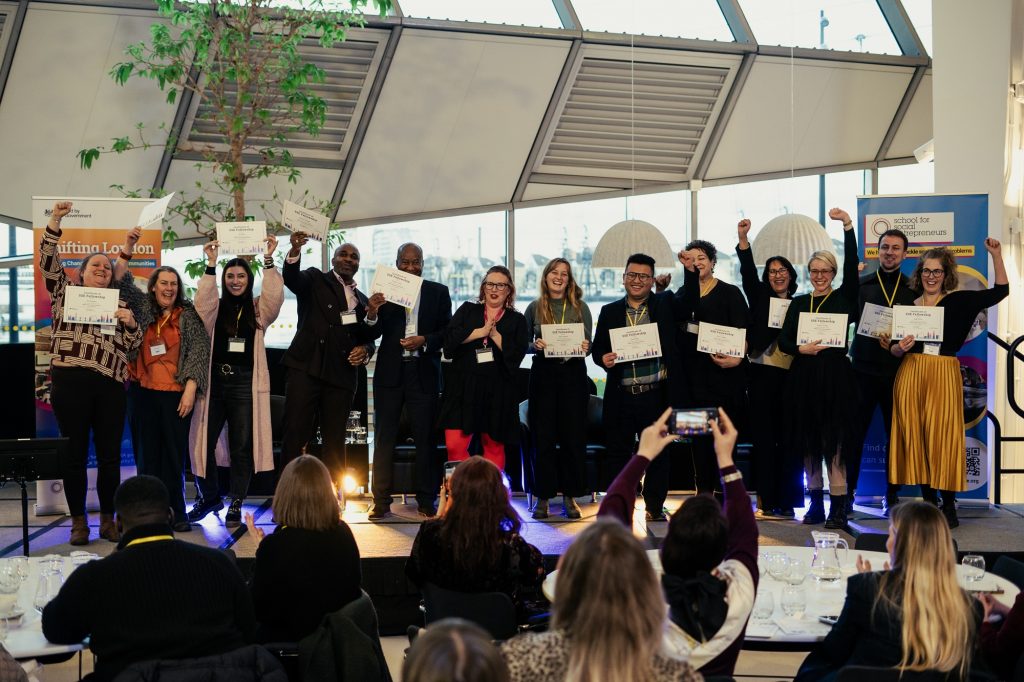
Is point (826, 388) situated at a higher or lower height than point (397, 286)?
lower

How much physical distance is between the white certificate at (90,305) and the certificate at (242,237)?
0.63 m

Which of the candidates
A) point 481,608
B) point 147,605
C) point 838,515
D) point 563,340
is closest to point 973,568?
point 481,608

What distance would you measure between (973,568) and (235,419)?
160 inches

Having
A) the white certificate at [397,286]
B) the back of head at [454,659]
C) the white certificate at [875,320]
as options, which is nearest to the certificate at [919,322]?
the white certificate at [875,320]

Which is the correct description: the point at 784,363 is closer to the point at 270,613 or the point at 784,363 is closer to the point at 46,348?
the point at 270,613

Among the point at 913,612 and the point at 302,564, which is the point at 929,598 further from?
the point at 302,564

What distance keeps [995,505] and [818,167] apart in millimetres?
4033

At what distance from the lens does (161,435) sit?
19.7 ft

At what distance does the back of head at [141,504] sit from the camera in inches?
122

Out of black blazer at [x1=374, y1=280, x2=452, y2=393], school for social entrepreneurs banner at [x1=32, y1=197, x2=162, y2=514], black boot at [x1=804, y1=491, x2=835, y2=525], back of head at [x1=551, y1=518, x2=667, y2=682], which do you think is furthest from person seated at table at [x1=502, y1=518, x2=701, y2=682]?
school for social entrepreneurs banner at [x1=32, y1=197, x2=162, y2=514]

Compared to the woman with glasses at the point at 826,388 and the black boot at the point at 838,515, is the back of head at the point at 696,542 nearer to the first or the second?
the woman with glasses at the point at 826,388

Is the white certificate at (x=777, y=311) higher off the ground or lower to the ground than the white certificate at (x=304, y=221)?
lower


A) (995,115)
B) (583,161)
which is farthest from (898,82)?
(583,161)

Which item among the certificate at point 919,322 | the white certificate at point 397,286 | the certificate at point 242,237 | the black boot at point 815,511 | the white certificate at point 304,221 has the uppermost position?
the white certificate at point 304,221
